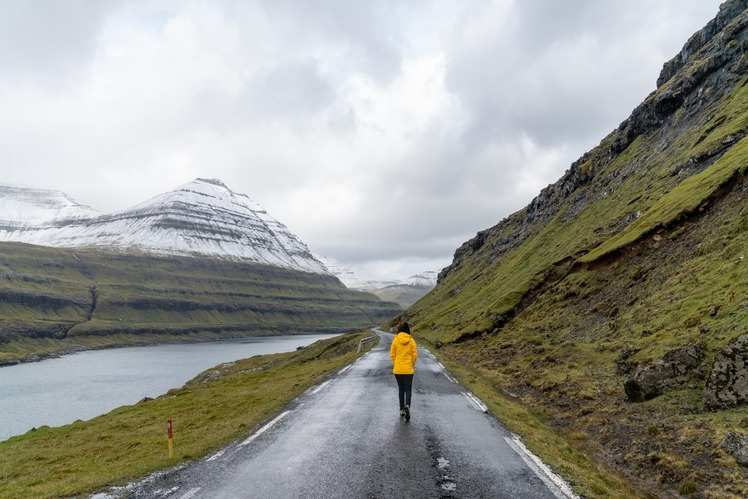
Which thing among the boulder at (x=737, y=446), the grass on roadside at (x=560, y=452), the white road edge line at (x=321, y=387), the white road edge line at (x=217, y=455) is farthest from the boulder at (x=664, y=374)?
the white road edge line at (x=321, y=387)

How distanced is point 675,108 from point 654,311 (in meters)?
70.4

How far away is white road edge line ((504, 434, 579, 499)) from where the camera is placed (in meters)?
9.04

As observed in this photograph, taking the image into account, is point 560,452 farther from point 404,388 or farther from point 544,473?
point 404,388

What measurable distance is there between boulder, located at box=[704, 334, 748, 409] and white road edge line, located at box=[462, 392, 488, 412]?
707cm

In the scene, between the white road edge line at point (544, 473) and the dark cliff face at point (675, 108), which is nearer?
the white road edge line at point (544, 473)

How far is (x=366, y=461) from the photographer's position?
10922mm

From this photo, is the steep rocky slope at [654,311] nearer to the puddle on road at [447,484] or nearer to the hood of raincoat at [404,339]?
the puddle on road at [447,484]

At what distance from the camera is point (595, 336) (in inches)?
1101

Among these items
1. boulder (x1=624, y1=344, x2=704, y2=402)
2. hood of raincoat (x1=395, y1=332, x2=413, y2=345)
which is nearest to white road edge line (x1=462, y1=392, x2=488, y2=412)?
hood of raincoat (x1=395, y1=332, x2=413, y2=345)

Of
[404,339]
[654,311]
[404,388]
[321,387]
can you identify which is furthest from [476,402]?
[654,311]

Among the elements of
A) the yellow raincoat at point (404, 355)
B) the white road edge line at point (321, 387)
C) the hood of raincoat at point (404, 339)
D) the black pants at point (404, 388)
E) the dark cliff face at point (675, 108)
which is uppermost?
the dark cliff face at point (675, 108)

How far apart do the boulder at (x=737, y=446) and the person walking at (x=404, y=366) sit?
8069mm

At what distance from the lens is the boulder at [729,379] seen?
12422 mm

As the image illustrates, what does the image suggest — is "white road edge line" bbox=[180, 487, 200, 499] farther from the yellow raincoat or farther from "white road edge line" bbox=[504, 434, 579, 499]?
the yellow raincoat
